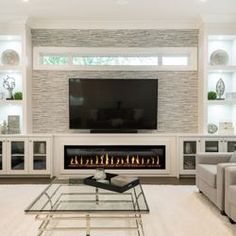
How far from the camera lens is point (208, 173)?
13.9 ft

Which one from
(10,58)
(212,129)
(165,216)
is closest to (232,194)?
(165,216)

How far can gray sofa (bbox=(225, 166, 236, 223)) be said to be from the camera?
3.40 meters

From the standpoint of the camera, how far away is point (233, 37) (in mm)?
6312

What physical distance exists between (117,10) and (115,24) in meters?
0.55

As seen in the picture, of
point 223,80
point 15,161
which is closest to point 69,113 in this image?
point 15,161

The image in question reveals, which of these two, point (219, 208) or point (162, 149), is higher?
point (162, 149)

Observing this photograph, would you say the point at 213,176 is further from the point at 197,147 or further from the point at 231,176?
the point at 197,147

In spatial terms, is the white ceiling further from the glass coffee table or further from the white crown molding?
the glass coffee table

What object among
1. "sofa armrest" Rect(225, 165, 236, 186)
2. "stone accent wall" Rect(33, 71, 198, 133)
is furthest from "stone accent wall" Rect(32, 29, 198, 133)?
"sofa armrest" Rect(225, 165, 236, 186)

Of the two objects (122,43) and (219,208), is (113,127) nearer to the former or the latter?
(122,43)

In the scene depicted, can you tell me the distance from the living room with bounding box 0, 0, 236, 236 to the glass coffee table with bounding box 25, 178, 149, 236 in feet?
6.19

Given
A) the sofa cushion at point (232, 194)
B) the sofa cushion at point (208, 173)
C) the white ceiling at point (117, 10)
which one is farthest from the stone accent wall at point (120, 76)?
the sofa cushion at point (232, 194)

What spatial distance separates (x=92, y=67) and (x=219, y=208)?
3.82 m

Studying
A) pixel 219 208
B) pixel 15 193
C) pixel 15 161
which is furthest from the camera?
pixel 15 161
